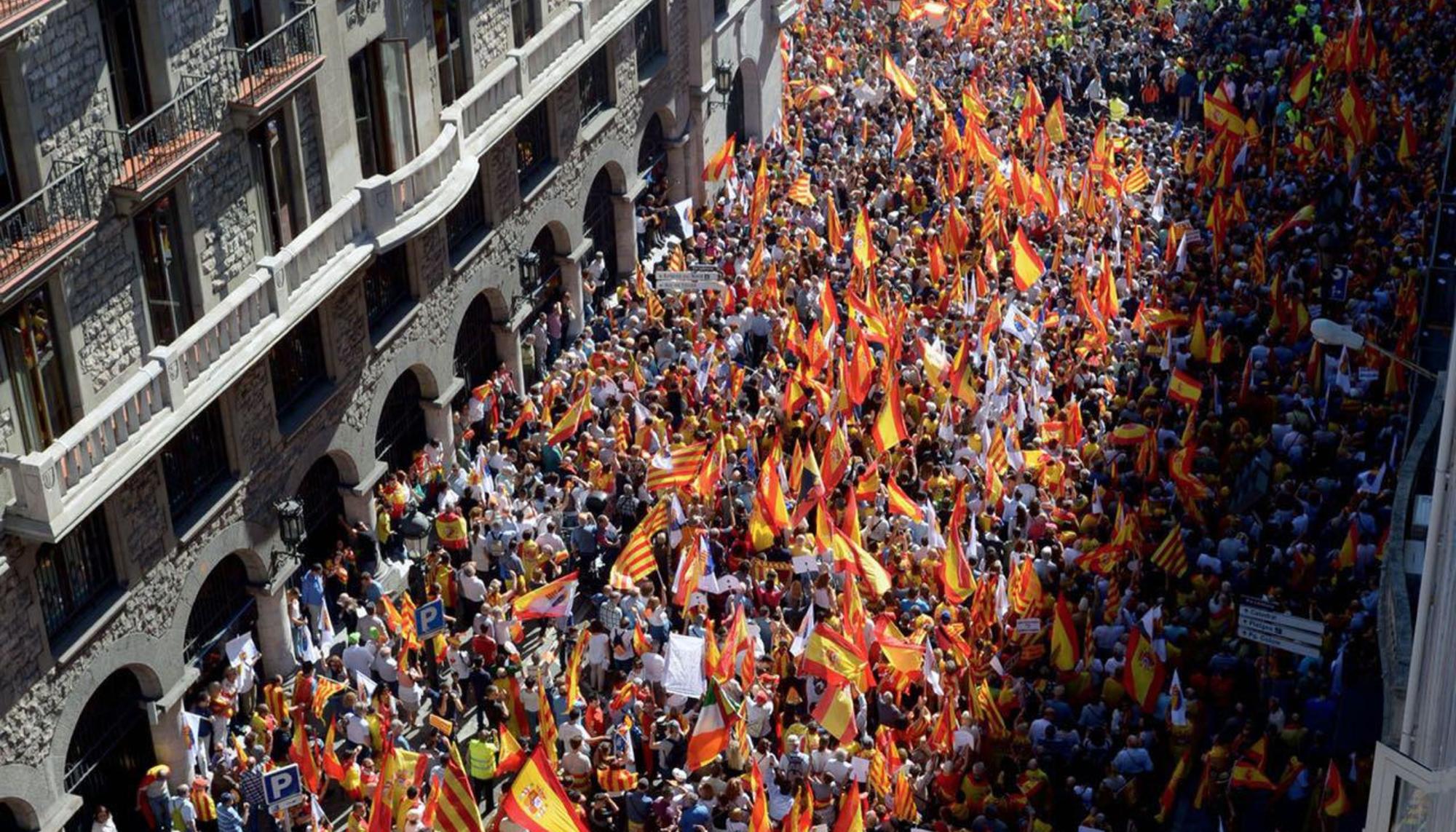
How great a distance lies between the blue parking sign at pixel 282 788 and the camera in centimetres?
2581

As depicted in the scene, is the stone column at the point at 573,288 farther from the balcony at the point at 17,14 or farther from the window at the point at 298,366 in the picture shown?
the balcony at the point at 17,14

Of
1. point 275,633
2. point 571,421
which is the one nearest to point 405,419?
point 571,421

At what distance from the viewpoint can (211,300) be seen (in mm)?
29484

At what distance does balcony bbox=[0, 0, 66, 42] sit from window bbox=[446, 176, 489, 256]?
1206 cm

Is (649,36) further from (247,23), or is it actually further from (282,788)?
(282,788)

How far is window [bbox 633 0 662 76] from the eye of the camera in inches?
1737

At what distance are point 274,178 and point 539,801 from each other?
11.2 metres

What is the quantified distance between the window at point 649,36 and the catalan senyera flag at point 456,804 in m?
22.3

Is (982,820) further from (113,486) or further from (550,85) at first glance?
(550,85)

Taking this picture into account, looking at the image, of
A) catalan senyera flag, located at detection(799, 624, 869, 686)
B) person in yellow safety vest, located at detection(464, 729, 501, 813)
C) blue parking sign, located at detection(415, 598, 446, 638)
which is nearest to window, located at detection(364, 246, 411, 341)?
blue parking sign, located at detection(415, 598, 446, 638)

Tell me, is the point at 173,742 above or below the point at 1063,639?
below

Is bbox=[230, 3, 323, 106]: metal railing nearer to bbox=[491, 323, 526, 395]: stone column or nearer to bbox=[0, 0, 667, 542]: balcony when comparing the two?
bbox=[0, 0, 667, 542]: balcony

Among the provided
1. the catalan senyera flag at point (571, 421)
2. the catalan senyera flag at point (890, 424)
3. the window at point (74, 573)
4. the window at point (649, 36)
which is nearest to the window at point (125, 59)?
the window at point (74, 573)

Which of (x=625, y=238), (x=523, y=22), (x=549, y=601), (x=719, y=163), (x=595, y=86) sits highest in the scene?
(x=523, y=22)
